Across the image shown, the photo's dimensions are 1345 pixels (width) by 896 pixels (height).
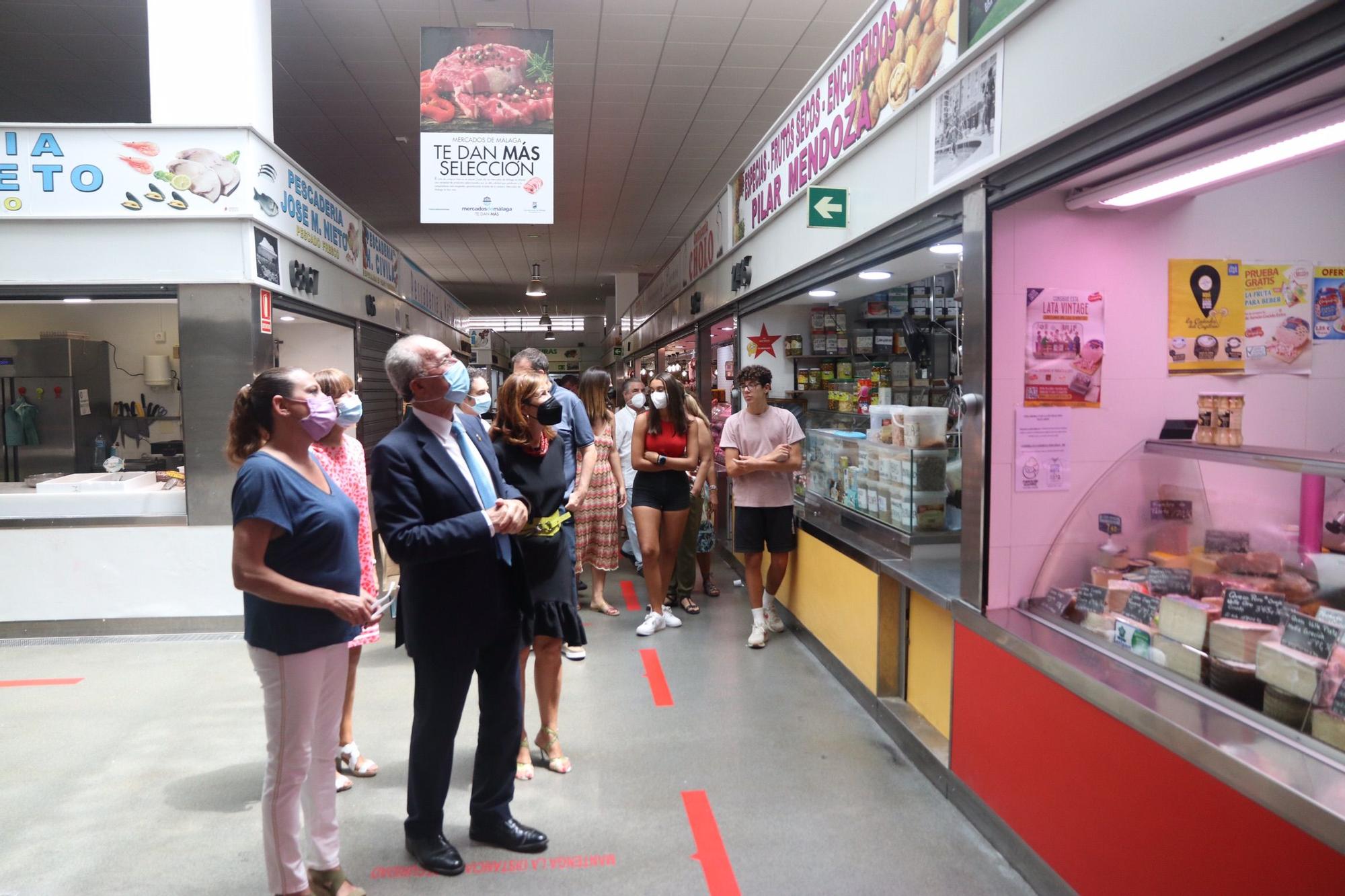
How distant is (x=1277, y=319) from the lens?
3.17m

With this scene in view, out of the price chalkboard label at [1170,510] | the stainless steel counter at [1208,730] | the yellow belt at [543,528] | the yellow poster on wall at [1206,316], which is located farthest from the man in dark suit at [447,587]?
the yellow poster on wall at [1206,316]

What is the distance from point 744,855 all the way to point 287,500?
180 cm

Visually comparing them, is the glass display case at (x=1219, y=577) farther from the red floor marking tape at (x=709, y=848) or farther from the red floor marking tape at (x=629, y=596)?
the red floor marking tape at (x=629, y=596)

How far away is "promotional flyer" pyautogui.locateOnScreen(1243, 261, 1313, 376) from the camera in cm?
316

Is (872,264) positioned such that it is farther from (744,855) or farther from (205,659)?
(205,659)

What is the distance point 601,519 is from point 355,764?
8.03ft

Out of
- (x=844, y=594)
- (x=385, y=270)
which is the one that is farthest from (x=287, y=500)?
(x=385, y=270)

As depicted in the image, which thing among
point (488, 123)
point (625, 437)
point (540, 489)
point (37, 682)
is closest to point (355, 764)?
point (540, 489)

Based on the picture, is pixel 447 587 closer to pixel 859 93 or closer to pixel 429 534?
pixel 429 534

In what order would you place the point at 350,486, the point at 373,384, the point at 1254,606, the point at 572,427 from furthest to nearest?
the point at 373,384 → the point at 572,427 → the point at 350,486 → the point at 1254,606

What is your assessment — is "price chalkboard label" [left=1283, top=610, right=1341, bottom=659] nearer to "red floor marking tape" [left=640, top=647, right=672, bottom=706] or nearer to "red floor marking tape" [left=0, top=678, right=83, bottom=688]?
"red floor marking tape" [left=640, top=647, right=672, bottom=706]

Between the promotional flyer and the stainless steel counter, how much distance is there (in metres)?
1.49

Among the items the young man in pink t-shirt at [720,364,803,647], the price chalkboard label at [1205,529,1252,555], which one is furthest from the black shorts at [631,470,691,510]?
the price chalkboard label at [1205,529,1252,555]

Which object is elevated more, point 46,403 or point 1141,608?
point 46,403
